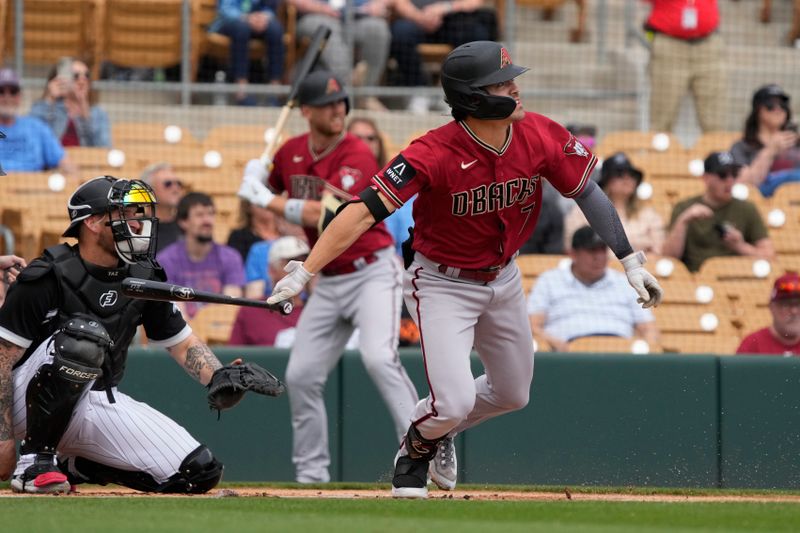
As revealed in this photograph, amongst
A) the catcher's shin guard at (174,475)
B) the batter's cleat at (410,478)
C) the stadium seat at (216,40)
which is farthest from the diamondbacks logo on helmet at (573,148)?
the stadium seat at (216,40)

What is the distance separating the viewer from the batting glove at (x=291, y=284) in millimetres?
6074

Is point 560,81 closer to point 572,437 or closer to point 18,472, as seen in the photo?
point 572,437

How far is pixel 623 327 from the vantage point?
9375 mm

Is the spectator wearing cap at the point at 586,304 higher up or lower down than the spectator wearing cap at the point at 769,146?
lower down

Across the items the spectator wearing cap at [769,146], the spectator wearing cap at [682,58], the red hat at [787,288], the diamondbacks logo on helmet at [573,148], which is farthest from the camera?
the spectator wearing cap at [682,58]

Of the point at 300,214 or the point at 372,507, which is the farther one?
the point at 300,214

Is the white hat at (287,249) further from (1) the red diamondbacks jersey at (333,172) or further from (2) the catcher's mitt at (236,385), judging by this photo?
(2) the catcher's mitt at (236,385)

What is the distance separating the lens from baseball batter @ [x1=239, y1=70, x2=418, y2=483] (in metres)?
8.17

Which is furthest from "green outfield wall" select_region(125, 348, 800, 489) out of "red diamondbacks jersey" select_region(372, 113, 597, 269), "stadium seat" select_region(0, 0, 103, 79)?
"stadium seat" select_region(0, 0, 103, 79)

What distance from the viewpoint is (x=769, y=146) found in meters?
11.7

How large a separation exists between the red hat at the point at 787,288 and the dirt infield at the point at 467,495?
1.77 m

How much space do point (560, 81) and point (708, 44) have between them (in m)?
1.70

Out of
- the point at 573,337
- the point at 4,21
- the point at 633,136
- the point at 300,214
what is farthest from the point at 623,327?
the point at 4,21

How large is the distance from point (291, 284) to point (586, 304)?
143 inches
